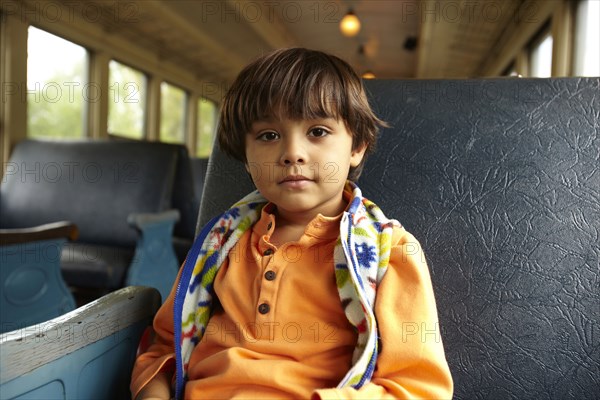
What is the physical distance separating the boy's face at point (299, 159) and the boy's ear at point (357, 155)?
0.26 feet

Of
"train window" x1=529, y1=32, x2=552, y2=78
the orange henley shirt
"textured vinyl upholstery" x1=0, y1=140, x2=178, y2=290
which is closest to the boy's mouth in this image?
the orange henley shirt

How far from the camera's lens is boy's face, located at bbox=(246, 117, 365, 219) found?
96 cm

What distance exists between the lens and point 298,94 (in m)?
0.98

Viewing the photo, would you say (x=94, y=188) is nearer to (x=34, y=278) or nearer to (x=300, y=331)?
(x=34, y=278)

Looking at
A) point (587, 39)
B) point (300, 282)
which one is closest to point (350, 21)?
point (587, 39)

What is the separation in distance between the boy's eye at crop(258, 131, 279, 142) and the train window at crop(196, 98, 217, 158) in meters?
7.58

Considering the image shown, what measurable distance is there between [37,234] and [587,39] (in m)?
4.15

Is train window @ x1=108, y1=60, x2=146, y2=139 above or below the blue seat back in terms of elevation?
above

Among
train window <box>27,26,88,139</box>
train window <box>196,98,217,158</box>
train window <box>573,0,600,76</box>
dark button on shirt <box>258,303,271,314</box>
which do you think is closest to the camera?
dark button on shirt <box>258,303,271,314</box>

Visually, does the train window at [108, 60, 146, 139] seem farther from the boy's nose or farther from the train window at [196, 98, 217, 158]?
the boy's nose

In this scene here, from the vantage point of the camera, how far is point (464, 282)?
1.09m

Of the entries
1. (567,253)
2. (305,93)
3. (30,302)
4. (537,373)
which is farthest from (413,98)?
(30,302)

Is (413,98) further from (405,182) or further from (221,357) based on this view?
(221,357)

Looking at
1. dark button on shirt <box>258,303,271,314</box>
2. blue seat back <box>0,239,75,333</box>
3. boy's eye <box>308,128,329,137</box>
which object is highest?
boy's eye <box>308,128,329,137</box>
